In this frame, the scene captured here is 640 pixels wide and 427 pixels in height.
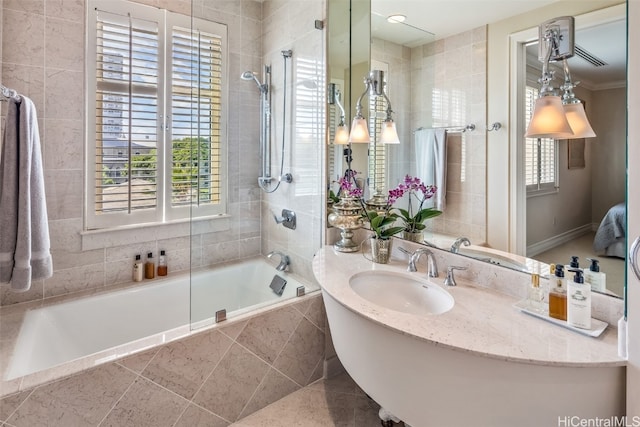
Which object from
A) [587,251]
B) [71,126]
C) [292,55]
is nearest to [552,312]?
[587,251]

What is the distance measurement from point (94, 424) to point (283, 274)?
119cm

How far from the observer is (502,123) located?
128 cm

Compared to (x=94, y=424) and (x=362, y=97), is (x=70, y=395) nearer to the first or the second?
(x=94, y=424)

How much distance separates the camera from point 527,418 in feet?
2.80

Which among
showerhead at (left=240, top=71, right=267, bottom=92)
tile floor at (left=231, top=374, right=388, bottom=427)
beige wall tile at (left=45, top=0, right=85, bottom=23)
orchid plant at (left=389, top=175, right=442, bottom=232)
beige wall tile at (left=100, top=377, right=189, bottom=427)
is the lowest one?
tile floor at (left=231, top=374, right=388, bottom=427)

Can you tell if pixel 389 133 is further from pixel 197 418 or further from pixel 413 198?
pixel 197 418

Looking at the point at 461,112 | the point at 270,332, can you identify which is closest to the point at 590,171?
the point at 461,112

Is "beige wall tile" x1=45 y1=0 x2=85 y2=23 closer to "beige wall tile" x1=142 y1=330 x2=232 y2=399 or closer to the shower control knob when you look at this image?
the shower control knob

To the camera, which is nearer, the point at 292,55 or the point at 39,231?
the point at 39,231

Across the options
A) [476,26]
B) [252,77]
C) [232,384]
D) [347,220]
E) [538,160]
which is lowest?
[232,384]

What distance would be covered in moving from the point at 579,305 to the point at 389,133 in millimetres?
1199

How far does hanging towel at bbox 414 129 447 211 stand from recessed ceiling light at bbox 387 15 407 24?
599mm

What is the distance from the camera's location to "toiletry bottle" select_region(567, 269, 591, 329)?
3.19 feet

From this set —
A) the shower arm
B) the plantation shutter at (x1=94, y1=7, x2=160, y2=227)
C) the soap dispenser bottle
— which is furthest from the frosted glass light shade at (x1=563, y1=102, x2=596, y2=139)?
the plantation shutter at (x1=94, y1=7, x2=160, y2=227)
